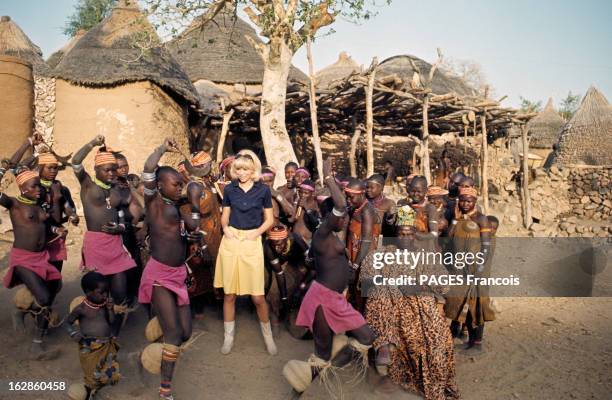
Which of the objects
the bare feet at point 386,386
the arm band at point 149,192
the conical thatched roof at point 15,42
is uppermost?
the conical thatched roof at point 15,42

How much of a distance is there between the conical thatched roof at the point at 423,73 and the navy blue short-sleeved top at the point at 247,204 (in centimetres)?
1207

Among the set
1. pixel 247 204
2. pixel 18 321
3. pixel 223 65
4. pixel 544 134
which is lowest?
pixel 18 321

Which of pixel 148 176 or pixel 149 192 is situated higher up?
pixel 148 176

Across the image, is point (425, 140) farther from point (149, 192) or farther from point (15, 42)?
point (15, 42)

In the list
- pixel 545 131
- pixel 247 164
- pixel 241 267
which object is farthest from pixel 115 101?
pixel 545 131

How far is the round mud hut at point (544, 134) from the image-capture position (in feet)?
81.1

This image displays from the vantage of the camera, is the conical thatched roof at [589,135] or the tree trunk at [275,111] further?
the conical thatched roof at [589,135]

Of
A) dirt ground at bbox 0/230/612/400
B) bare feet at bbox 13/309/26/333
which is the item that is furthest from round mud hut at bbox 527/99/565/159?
bare feet at bbox 13/309/26/333

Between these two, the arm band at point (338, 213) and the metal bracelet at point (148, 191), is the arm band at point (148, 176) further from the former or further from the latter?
the arm band at point (338, 213)

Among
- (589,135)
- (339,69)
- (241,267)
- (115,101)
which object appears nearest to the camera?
(241,267)

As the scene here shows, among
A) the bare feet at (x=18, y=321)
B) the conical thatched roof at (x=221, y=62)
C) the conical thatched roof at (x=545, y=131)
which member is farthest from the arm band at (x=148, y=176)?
the conical thatched roof at (x=545, y=131)

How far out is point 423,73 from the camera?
15.7m

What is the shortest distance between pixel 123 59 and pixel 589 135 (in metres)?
18.8

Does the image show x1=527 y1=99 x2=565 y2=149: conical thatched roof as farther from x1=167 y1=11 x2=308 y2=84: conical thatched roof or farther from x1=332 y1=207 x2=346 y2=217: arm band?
x1=332 y1=207 x2=346 y2=217: arm band
